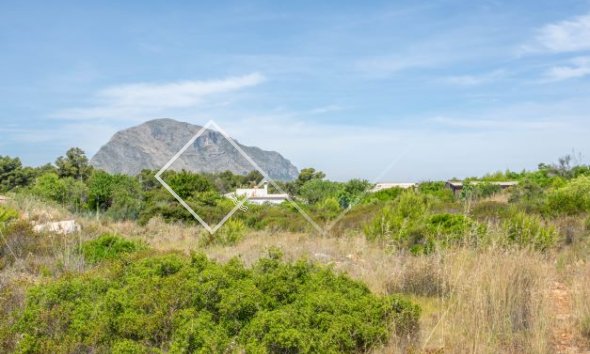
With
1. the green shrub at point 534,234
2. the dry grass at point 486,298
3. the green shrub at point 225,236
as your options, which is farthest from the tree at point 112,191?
the green shrub at point 534,234

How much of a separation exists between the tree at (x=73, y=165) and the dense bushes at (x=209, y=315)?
111ft

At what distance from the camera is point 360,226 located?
1422cm

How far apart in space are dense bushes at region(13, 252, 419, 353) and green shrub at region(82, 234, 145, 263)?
137 inches

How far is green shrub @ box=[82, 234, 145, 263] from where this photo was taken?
785 centimetres

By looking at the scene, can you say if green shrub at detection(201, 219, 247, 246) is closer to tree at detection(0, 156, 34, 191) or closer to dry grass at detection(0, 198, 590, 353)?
dry grass at detection(0, 198, 590, 353)

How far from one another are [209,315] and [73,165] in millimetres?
36204

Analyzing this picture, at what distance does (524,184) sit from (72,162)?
1128 inches

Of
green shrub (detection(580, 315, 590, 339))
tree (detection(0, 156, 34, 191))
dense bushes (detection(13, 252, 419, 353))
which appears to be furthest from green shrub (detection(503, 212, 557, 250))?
tree (detection(0, 156, 34, 191))

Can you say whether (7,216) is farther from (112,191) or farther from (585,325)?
(585,325)

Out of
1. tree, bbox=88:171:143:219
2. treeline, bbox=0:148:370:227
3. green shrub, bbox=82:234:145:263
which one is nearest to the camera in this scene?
green shrub, bbox=82:234:145:263

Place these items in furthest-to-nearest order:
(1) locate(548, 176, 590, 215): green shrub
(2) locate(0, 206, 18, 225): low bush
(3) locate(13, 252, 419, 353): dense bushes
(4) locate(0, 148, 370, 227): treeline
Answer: (4) locate(0, 148, 370, 227): treeline
(1) locate(548, 176, 590, 215): green shrub
(2) locate(0, 206, 18, 225): low bush
(3) locate(13, 252, 419, 353): dense bushes

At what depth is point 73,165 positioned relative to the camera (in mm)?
36812

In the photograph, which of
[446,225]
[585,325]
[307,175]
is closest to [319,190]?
[307,175]

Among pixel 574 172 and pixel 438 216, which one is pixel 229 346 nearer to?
pixel 438 216
